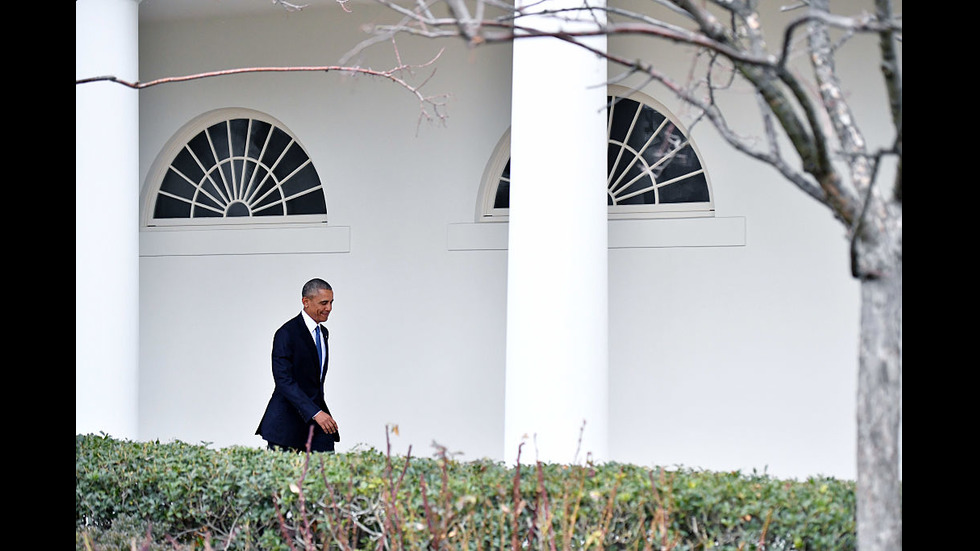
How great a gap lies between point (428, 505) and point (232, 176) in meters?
6.59

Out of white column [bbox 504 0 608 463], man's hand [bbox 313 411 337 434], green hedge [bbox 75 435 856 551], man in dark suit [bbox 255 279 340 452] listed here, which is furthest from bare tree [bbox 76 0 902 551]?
man in dark suit [bbox 255 279 340 452]

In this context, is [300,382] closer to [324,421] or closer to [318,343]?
[318,343]

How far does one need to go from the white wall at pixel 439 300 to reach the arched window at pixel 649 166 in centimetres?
19

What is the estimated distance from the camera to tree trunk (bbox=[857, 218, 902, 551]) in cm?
277

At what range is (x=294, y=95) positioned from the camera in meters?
9.46

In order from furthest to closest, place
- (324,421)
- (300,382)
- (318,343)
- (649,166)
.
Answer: (649,166) → (318,343) → (300,382) → (324,421)

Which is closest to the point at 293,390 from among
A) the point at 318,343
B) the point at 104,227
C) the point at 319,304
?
the point at 318,343

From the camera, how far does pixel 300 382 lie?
6.66 metres

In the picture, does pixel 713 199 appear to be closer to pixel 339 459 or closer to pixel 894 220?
pixel 339 459

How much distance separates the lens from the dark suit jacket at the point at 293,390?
650 centimetres

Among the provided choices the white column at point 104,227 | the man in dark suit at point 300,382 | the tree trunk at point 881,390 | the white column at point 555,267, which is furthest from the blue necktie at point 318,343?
the tree trunk at point 881,390

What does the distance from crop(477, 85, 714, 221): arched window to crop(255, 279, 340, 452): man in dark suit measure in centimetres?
292

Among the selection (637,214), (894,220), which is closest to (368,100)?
(637,214)
